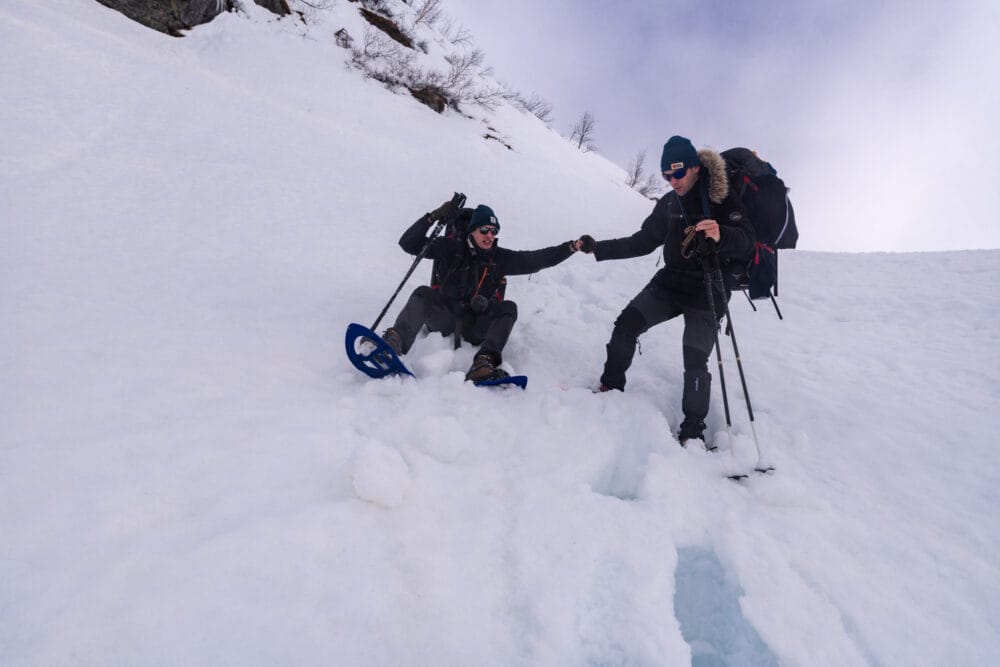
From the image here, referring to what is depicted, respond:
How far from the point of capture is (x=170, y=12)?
988cm

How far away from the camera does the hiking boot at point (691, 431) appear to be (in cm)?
289

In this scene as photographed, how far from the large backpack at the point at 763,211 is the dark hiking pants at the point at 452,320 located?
1913mm

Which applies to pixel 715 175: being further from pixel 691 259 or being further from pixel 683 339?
pixel 683 339

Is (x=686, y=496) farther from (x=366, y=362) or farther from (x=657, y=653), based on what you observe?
(x=366, y=362)

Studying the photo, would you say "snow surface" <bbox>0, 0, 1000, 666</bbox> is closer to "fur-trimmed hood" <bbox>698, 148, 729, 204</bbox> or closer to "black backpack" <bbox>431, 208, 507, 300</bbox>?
"black backpack" <bbox>431, 208, 507, 300</bbox>

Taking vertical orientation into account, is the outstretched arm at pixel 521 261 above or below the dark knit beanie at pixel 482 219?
below

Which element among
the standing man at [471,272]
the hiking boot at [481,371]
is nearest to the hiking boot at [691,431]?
the hiking boot at [481,371]

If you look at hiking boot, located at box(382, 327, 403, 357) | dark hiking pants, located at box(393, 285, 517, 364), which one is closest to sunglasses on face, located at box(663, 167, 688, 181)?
dark hiking pants, located at box(393, 285, 517, 364)

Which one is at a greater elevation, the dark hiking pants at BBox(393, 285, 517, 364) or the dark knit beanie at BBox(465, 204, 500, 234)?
the dark knit beanie at BBox(465, 204, 500, 234)

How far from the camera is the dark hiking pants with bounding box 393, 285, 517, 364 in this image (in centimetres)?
345

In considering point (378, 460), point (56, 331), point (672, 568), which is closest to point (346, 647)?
point (378, 460)

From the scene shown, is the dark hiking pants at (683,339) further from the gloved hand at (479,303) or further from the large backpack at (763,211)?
the gloved hand at (479,303)

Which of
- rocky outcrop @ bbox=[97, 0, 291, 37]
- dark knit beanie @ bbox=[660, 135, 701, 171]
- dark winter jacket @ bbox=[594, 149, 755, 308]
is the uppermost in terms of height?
rocky outcrop @ bbox=[97, 0, 291, 37]

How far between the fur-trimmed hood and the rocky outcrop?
12.6 meters
